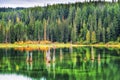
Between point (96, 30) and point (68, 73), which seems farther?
point (96, 30)

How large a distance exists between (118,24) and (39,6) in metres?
64.1

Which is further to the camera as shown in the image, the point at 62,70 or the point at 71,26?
the point at 71,26

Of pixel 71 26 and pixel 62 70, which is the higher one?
pixel 71 26

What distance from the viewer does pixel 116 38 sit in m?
126

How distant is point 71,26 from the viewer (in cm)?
15000

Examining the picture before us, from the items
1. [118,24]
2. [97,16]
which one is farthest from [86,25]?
[118,24]

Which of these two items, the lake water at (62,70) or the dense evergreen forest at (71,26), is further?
the dense evergreen forest at (71,26)

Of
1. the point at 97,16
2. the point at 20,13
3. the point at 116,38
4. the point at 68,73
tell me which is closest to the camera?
the point at 68,73

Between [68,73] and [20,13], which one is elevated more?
[20,13]

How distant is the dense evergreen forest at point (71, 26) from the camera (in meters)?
133

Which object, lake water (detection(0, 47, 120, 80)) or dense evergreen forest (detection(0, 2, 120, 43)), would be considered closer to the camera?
lake water (detection(0, 47, 120, 80))

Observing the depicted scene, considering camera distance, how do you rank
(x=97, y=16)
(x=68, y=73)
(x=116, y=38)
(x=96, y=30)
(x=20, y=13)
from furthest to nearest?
(x=20, y=13) → (x=97, y=16) → (x=96, y=30) → (x=116, y=38) → (x=68, y=73)

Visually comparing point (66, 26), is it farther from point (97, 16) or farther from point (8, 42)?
point (8, 42)

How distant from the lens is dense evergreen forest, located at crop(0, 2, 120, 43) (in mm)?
133250
